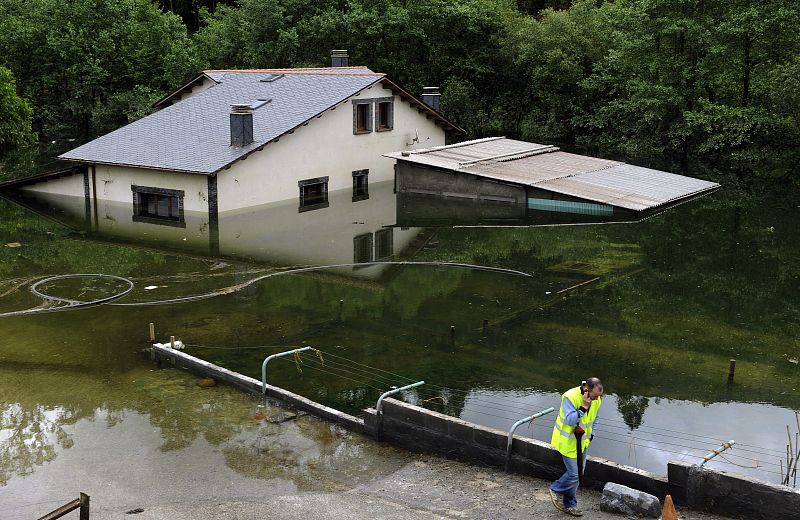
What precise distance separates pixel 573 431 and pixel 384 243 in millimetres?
16535

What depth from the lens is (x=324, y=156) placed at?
3325cm

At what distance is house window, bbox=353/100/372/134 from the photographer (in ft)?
112

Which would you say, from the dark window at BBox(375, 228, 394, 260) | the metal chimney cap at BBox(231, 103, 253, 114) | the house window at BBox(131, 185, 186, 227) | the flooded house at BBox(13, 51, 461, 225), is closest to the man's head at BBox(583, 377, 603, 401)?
the dark window at BBox(375, 228, 394, 260)

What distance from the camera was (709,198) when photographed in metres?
33.5

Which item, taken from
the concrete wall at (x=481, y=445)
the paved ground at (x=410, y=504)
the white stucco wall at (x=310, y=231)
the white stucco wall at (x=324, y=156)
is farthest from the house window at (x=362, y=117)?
the paved ground at (x=410, y=504)

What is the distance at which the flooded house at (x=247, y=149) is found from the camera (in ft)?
97.2

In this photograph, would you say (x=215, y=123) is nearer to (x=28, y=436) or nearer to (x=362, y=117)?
(x=362, y=117)

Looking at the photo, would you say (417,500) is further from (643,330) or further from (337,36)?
(337,36)

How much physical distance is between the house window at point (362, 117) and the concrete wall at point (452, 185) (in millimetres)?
2091

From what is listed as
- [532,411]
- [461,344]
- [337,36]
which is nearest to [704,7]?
[337,36]

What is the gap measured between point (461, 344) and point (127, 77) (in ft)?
126

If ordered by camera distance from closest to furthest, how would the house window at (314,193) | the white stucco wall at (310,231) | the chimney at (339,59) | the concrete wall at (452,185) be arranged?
the white stucco wall at (310,231)
the concrete wall at (452,185)
the house window at (314,193)
the chimney at (339,59)

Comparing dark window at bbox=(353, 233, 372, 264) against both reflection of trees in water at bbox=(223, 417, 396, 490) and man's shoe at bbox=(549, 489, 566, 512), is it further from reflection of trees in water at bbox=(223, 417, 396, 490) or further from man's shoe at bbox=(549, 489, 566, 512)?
man's shoe at bbox=(549, 489, 566, 512)

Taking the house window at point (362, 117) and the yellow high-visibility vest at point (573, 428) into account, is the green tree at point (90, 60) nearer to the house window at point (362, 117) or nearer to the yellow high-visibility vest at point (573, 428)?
the house window at point (362, 117)
